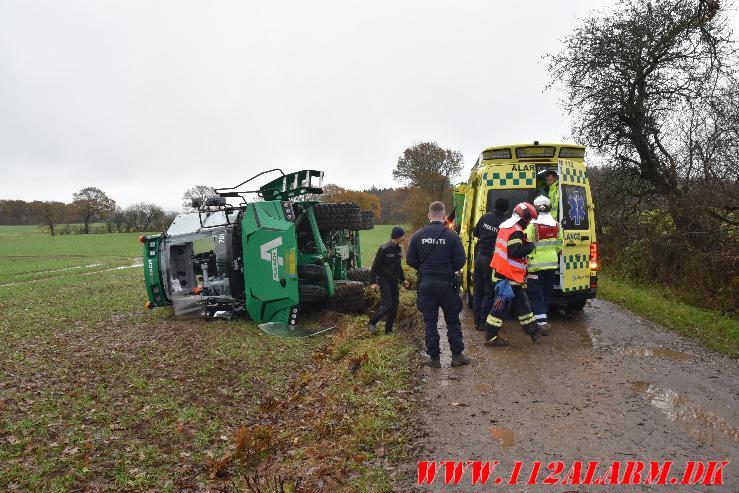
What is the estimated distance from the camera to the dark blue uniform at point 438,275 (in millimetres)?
5762

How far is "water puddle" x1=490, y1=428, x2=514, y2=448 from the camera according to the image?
12.6 ft

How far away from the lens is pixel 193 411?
17.0ft

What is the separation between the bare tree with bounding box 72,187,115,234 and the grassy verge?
68819mm

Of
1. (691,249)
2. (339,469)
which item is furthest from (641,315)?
(339,469)

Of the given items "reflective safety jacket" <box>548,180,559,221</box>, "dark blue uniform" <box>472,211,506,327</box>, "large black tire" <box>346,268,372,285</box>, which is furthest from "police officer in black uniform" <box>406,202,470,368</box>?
"large black tire" <box>346,268,372,285</box>

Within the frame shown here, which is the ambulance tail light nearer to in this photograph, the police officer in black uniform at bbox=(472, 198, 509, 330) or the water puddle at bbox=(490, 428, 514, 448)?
the police officer in black uniform at bbox=(472, 198, 509, 330)

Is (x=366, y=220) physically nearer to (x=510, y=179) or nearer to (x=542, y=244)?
(x=510, y=179)

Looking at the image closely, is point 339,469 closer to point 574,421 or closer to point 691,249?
point 574,421

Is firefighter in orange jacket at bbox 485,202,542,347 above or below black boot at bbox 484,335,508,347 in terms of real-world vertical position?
above

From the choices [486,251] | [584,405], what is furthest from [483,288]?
[584,405]

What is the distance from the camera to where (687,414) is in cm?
428

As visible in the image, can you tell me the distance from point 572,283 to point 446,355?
2.57 m

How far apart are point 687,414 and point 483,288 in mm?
3491

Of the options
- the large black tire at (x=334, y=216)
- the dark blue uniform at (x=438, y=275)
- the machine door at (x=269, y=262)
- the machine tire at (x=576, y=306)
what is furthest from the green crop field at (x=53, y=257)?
the machine tire at (x=576, y=306)
